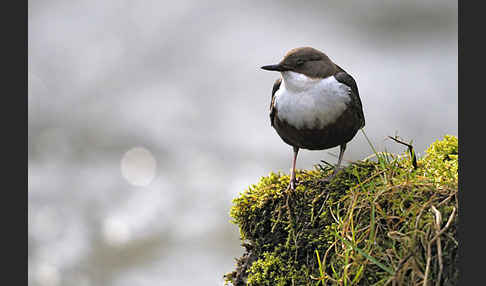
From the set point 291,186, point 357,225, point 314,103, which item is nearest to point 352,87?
point 314,103

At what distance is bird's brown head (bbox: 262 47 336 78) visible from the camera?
3.05 metres

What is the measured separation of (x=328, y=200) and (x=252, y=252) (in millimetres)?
671

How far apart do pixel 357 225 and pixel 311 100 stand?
37.7 inches

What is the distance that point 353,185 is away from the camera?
2.74m

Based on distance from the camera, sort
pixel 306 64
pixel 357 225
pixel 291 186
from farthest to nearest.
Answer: pixel 306 64 → pixel 291 186 → pixel 357 225

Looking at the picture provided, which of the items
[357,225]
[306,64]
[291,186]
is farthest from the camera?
[306,64]

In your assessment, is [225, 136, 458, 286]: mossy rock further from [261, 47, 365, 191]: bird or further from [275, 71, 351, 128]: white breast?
[275, 71, 351, 128]: white breast

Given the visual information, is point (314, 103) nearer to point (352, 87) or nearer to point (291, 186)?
point (352, 87)

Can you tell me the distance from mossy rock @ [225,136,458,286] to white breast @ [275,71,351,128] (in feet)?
1.21

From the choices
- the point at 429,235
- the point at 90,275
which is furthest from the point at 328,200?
the point at 90,275

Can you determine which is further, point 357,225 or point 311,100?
point 311,100

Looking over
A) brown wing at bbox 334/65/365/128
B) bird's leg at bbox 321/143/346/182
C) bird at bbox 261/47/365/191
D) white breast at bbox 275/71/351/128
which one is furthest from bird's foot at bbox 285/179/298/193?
brown wing at bbox 334/65/365/128

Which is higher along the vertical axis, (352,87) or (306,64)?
(306,64)

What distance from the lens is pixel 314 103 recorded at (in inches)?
117
